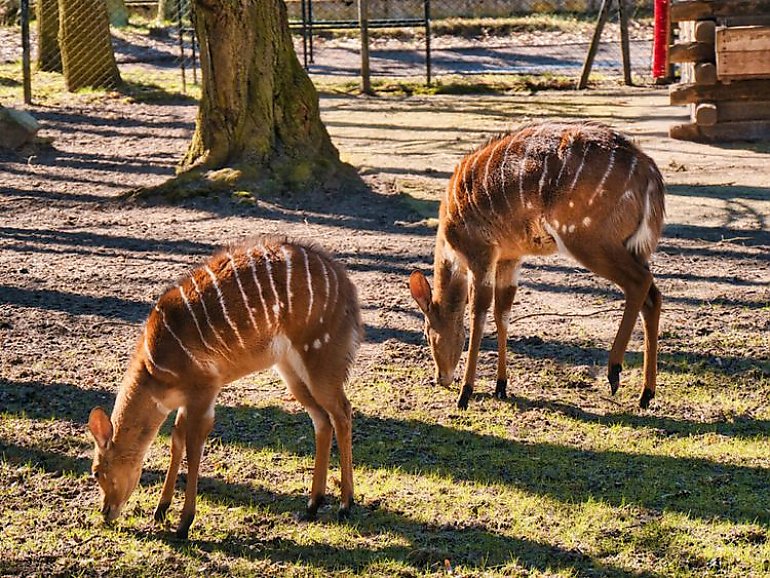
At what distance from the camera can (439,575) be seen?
4.34 m

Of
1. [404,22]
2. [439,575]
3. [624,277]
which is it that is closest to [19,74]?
[404,22]

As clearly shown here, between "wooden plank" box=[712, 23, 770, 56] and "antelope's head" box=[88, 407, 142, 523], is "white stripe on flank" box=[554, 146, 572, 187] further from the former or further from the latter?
"wooden plank" box=[712, 23, 770, 56]

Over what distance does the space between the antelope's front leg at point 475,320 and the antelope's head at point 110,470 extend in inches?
77.9

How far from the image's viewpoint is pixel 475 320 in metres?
6.21

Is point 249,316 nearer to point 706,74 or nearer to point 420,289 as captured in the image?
point 420,289

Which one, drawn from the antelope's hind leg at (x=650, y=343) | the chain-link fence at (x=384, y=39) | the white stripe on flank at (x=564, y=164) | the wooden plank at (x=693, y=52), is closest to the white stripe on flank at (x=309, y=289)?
the white stripe on flank at (x=564, y=164)

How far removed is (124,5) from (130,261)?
1512cm

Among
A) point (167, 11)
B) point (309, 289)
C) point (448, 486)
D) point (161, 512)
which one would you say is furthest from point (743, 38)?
point (167, 11)

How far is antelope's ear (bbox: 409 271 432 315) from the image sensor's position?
6.23 meters

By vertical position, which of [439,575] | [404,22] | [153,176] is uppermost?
[404,22]

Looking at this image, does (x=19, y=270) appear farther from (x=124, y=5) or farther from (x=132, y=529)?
(x=124, y=5)

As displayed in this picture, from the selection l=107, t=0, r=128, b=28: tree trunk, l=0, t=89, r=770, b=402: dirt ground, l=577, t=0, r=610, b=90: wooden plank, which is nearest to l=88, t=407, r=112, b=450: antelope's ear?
l=0, t=89, r=770, b=402: dirt ground

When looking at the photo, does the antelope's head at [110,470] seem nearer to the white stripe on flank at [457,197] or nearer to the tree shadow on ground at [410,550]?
the tree shadow on ground at [410,550]

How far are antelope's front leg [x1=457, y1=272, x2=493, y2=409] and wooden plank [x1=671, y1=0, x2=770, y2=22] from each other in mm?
6886
